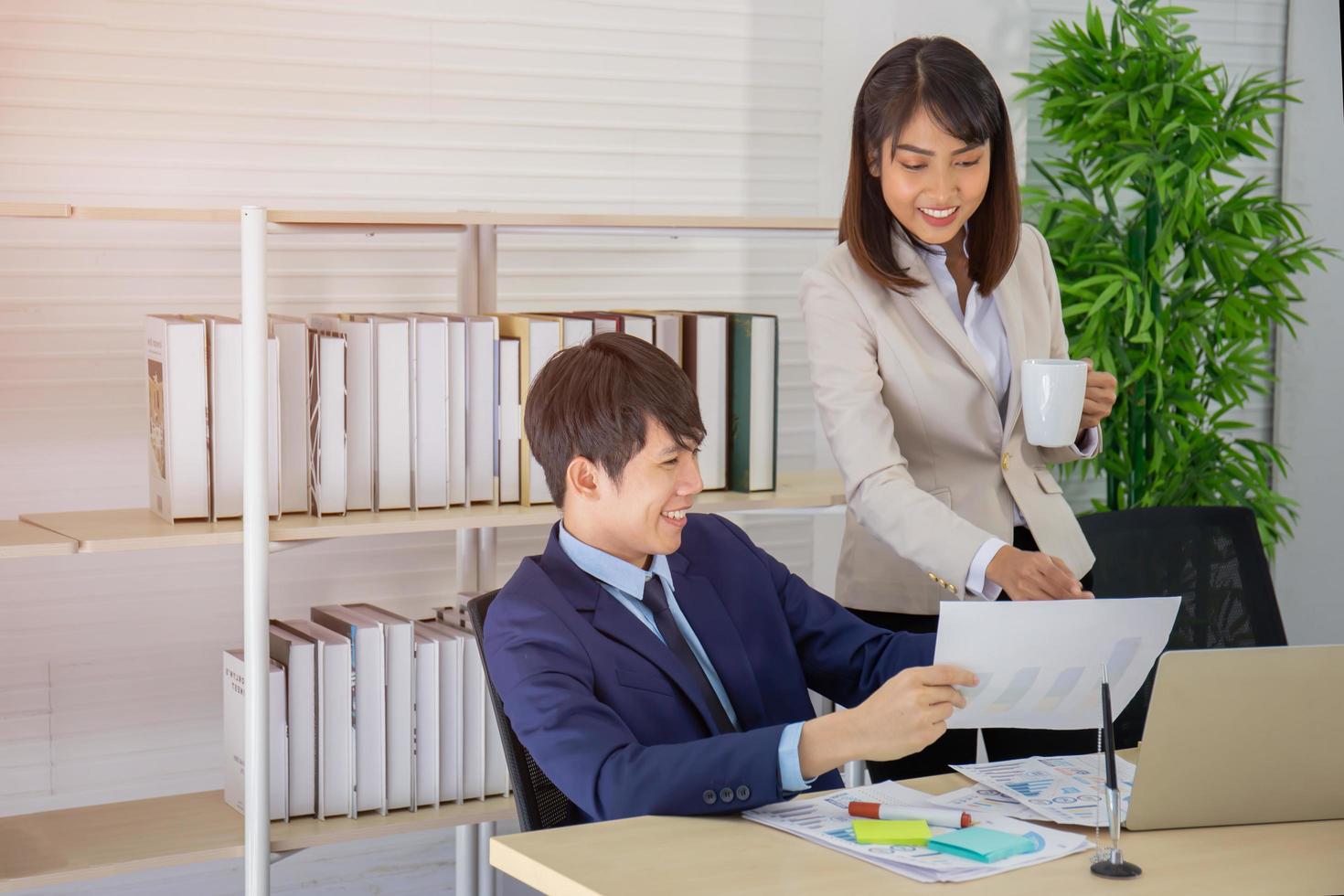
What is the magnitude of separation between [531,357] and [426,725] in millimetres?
655

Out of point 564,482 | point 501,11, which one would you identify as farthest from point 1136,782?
point 501,11

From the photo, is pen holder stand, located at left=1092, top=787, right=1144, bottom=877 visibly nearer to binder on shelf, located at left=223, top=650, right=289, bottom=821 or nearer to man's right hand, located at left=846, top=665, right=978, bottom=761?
man's right hand, located at left=846, top=665, right=978, bottom=761

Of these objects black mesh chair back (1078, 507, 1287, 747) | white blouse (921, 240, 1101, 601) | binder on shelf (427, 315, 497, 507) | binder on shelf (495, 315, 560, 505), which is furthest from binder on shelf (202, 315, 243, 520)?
black mesh chair back (1078, 507, 1287, 747)

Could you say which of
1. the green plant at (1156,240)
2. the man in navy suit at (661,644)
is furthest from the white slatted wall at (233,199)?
the man in navy suit at (661,644)

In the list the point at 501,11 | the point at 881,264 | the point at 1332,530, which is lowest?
the point at 1332,530

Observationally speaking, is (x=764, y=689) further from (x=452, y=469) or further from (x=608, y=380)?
(x=452, y=469)

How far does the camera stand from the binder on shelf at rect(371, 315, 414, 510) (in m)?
2.47

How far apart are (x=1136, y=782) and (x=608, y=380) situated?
2.30ft

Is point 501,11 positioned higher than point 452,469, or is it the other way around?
point 501,11

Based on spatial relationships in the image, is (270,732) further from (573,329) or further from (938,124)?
(938,124)

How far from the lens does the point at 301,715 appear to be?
2500 mm

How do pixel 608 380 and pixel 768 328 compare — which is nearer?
pixel 608 380

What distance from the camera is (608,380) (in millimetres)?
1714

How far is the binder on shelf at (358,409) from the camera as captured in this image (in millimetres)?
2453
